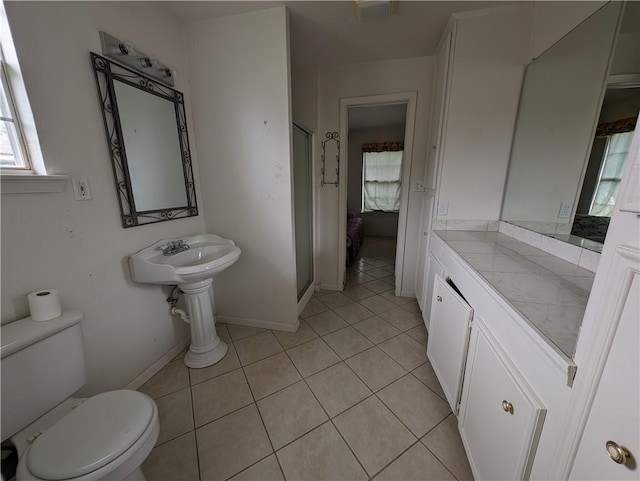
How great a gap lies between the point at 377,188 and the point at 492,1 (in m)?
3.93

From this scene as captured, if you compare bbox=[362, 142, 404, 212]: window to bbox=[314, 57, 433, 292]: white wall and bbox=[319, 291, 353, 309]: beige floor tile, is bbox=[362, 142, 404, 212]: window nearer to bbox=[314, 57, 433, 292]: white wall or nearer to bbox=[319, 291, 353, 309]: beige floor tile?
bbox=[314, 57, 433, 292]: white wall

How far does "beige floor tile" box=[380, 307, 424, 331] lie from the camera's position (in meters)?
2.21

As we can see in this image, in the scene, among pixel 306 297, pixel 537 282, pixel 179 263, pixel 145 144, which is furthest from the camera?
pixel 306 297

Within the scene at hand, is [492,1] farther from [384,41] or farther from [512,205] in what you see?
[512,205]

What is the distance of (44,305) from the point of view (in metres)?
1.00

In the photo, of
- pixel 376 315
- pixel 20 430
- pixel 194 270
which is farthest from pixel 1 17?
pixel 376 315

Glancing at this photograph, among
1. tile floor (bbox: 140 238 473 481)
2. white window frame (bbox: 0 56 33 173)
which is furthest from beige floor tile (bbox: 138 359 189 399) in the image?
white window frame (bbox: 0 56 33 173)

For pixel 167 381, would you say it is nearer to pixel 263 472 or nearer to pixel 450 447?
pixel 263 472

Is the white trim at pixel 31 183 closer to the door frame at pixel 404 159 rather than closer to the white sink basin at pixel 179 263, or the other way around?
the white sink basin at pixel 179 263

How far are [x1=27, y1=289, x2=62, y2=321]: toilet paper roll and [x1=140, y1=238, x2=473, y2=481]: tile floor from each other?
2.65ft

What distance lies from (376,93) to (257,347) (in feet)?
8.61

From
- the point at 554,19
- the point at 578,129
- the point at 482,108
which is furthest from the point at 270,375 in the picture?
the point at 554,19

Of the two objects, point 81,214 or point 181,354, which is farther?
point 181,354

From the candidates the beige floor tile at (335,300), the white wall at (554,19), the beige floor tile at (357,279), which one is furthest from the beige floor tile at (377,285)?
the white wall at (554,19)
